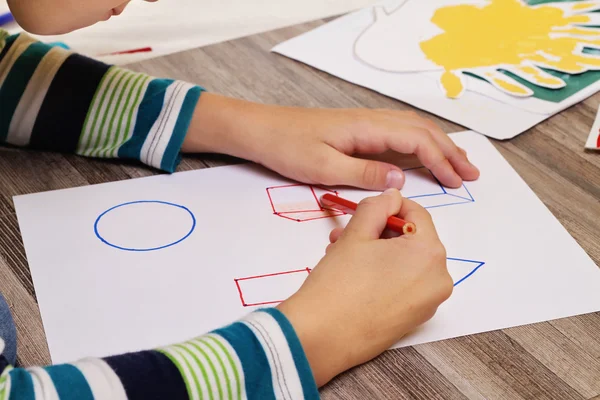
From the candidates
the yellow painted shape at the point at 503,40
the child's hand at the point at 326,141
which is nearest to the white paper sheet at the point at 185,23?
the yellow painted shape at the point at 503,40

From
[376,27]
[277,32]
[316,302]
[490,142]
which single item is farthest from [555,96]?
[316,302]

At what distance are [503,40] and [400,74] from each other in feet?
0.51

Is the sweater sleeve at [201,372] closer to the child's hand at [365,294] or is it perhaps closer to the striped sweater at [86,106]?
the child's hand at [365,294]

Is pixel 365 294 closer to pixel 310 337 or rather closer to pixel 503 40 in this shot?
pixel 310 337

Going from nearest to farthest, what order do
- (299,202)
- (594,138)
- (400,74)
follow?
(299,202)
(594,138)
(400,74)

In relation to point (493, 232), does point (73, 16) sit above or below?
above

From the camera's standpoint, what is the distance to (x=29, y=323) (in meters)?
0.56

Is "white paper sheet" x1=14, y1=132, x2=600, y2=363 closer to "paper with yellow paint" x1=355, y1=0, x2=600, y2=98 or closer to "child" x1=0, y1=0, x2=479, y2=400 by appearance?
"child" x1=0, y1=0, x2=479, y2=400

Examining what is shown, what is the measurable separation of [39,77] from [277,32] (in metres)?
0.34

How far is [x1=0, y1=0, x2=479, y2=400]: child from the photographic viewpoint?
18.7 inches

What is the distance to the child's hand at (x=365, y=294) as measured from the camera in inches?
20.4

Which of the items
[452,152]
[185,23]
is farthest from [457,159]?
[185,23]

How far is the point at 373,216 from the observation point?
23.1 inches

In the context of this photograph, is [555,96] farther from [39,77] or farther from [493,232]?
[39,77]
